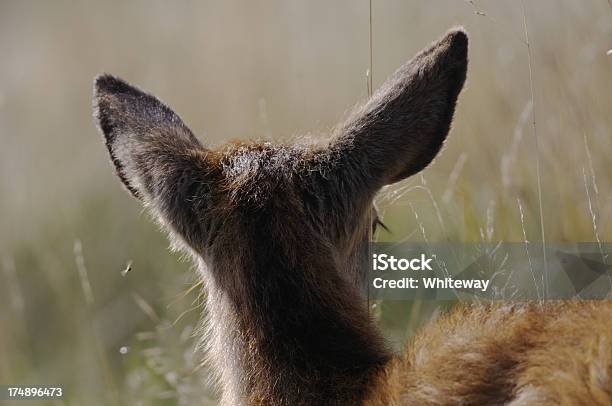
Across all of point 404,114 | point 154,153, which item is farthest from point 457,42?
point 154,153

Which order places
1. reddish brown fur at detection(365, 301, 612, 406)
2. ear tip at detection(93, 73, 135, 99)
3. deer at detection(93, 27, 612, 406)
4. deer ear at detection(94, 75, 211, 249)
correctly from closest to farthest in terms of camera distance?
reddish brown fur at detection(365, 301, 612, 406) → deer at detection(93, 27, 612, 406) → deer ear at detection(94, 75, 211, 249) → ear tip at detection(93, 73, 135, 99)

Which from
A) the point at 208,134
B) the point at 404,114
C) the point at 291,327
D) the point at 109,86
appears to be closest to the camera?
the point at 291,327

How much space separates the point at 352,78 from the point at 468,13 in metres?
0.68

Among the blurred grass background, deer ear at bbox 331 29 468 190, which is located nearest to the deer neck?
deer ear at bbox 331 29 468 190

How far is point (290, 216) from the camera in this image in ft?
11.3

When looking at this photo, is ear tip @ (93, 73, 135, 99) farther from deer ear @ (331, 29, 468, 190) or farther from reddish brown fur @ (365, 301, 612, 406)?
reddish brown fur @ (365, 301, 612, 406)

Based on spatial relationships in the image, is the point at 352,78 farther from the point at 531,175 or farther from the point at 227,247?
the point at 227,247

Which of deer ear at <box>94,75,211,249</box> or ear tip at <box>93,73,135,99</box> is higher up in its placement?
ear tip at <box>93,73,135,99</box>

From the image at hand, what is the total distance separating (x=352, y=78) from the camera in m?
5.62

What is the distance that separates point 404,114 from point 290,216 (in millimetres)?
474

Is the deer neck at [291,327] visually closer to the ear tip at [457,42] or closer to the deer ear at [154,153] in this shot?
the deer ear at [154,153]

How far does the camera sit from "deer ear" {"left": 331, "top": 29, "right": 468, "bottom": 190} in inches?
140

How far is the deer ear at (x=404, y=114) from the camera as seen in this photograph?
356 centimetres

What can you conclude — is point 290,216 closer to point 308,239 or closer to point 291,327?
point 308,239
